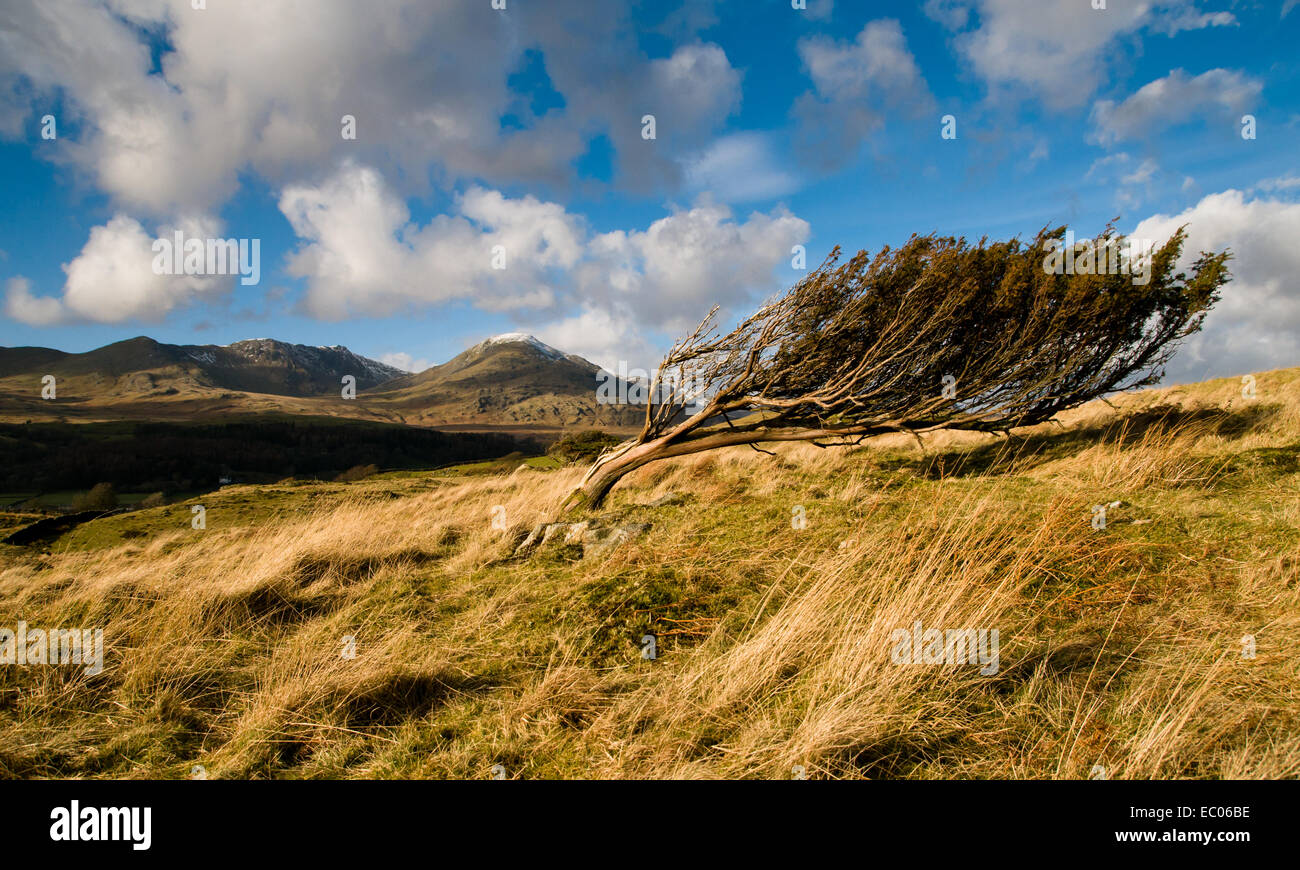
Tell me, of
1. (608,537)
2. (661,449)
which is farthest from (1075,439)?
(608,537)

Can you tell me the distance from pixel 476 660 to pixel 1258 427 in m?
12.5

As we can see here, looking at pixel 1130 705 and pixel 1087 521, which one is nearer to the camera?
pixel 1130 705

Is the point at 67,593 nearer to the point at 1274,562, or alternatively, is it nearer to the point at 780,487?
the point at 780,487

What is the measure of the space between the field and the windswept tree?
2678mm

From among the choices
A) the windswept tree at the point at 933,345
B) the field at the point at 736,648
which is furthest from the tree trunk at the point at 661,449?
the field at the point at 736,648

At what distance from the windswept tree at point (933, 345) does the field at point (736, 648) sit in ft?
8.79

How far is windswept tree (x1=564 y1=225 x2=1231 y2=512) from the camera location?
949 cm

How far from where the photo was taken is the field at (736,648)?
2623 millimetres

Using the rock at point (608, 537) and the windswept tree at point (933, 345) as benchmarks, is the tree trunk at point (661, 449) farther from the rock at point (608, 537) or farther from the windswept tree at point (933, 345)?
the rock at point (608, 537)

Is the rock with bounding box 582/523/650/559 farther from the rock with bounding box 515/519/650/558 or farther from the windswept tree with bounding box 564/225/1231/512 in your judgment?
the windswept tree with bounding box 564/225/1231/512

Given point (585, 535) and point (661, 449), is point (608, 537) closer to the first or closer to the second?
point (585, 535)
